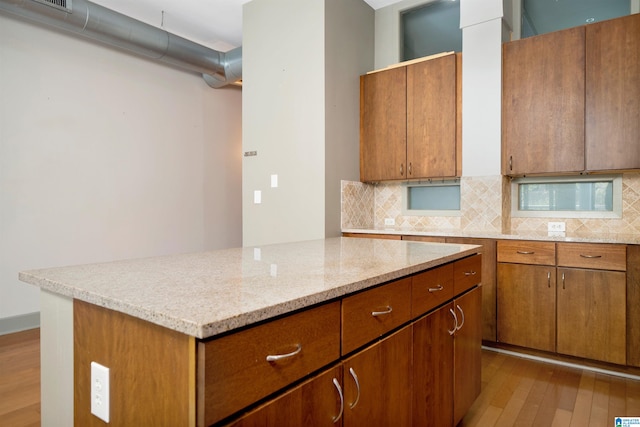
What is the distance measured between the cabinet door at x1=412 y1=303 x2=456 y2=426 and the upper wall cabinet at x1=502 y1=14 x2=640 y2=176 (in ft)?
6.43

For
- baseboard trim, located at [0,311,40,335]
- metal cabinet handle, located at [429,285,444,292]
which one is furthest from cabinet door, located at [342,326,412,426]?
baseboard trim, located at [0,311,40,335]

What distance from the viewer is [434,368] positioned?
1521 mm

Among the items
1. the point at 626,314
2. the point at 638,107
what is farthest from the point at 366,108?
the point at 626,314

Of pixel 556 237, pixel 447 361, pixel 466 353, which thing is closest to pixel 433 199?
pixel 556 237

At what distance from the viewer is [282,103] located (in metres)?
3.72

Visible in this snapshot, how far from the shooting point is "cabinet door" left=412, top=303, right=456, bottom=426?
4.64 feet

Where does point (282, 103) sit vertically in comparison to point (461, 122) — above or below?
above

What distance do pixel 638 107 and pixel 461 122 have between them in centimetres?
119

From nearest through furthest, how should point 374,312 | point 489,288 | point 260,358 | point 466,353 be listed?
1. point 260,358
2. point 374,312
3. point 466,353
4. point 489,288

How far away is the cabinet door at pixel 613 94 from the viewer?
269 cm

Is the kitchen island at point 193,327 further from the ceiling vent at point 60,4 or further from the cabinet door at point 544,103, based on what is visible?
the ceiling vent at point 60,4

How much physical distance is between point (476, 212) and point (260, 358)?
2.94 metres

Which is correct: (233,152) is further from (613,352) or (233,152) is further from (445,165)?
(613,352)

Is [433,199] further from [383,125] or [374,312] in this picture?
[374,312]
